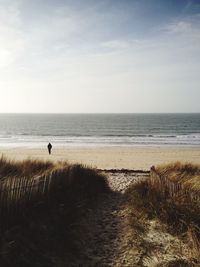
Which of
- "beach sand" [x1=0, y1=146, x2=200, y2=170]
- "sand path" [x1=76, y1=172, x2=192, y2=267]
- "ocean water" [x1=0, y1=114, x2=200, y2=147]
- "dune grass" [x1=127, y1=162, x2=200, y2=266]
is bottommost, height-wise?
"ocean water" [x1=0, y1=114, x2=200, y2=147]

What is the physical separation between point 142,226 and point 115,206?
233 centimetres

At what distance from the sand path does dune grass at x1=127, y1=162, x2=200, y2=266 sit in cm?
21

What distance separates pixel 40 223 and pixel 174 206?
2926 millimetres

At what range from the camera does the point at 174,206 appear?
22.5 ft

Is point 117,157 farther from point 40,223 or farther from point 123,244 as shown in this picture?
point 40,223

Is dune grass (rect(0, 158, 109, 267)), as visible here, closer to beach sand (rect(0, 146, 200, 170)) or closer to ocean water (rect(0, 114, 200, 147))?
beach sand (rect(0, 146, 200, 170))

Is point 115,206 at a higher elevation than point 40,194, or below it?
below

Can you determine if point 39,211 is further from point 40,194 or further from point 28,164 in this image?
point 28,164

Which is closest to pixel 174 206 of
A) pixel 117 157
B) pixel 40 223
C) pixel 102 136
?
pixel 40 223

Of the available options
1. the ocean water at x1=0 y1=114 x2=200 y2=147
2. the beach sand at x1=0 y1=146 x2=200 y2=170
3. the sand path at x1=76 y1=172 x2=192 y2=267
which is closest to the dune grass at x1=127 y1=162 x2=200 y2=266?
the sand path at x1=76 y1=172 x2=192 y2=267

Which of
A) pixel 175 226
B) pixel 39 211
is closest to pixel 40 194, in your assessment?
pixel 39 211

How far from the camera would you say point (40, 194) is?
656 cm

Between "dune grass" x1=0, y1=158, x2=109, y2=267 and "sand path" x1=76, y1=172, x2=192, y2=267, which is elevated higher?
"dune grass" x1=0, y1=158, x2=109, y2=267

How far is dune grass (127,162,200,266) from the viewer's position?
5.87 m
